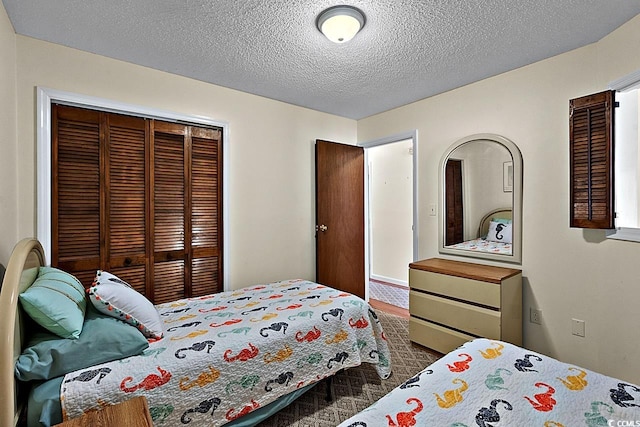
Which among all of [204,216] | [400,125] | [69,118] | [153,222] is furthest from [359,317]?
[69,118]

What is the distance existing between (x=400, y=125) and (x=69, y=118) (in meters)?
3.10

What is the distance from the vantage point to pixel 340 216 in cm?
384

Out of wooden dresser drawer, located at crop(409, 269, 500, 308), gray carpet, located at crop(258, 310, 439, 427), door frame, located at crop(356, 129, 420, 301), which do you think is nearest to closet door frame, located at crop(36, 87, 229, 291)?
gray carpet, located at crop(258, 310, 439, 427)

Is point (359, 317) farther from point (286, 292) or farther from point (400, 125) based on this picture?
point (400, 125)

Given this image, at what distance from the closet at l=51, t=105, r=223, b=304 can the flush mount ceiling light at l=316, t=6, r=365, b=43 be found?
154 cm

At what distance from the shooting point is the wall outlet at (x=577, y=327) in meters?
2.31

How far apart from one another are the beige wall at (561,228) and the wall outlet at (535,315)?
0.14 ft

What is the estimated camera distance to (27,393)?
127 centimetres

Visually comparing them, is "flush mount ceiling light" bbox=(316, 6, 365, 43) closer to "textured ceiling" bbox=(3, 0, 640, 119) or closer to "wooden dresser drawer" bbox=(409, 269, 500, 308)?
"textured ceiling" bbox=(3, 0, 640, 119)

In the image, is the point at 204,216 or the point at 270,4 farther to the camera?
the point at 204,216

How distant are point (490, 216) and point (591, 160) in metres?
0.88

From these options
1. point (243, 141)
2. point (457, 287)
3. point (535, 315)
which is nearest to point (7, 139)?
point (243, 141)

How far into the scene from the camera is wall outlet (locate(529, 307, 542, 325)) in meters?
2.53

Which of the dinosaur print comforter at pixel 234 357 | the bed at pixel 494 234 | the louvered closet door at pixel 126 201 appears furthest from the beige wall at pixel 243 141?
the bed at pixel 494 234
